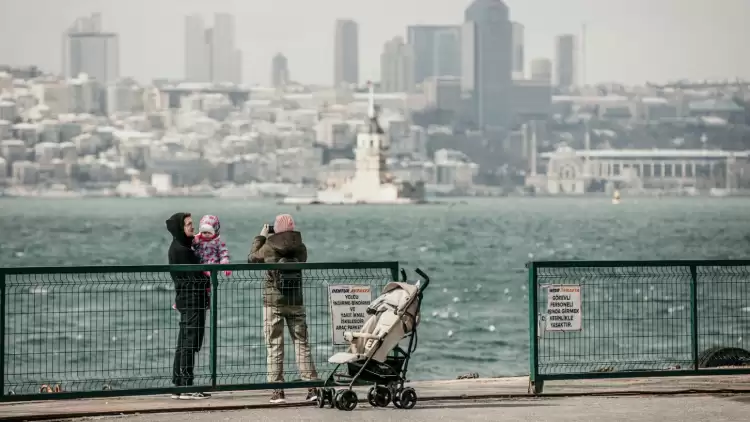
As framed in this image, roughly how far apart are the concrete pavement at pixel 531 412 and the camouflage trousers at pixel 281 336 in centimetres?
61

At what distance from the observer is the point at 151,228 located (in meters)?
123

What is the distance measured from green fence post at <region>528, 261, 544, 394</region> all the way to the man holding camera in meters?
1.70

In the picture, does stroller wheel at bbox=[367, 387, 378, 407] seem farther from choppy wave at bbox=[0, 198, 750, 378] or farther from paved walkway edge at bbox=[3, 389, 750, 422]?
choppy wave at bbox=[0, 198, 750, 378]

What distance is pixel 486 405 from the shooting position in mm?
11648

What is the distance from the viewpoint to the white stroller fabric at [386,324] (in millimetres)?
11062

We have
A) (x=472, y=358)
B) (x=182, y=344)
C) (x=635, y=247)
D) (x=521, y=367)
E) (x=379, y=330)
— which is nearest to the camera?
(x=379, y=330)

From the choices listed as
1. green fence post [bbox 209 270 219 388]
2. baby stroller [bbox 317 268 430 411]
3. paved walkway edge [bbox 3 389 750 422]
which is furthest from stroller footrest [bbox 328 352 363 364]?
green fence post [bbox 209 270 219 388]

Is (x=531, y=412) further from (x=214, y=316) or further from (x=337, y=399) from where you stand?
(x=214, y=316)

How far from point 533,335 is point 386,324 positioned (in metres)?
1.55

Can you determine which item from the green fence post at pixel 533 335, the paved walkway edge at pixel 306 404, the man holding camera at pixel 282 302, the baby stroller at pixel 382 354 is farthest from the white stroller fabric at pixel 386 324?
→ the green fence post at pixel 533 335

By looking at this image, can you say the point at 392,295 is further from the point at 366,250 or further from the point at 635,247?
the point at 635,247

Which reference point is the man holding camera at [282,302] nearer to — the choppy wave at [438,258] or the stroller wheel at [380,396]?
the stroller wheel at [380,396]

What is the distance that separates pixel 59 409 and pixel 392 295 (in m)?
2.52

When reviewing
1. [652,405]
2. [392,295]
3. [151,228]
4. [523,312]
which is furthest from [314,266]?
[151,228]
